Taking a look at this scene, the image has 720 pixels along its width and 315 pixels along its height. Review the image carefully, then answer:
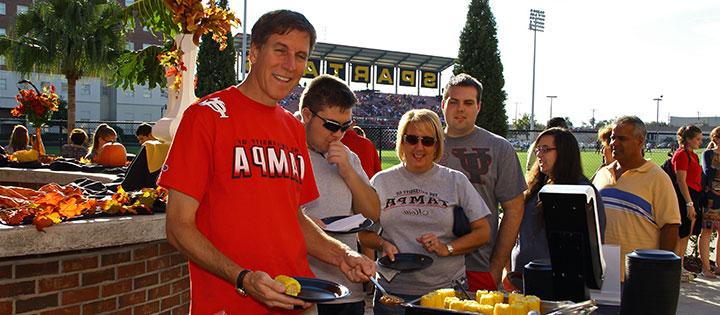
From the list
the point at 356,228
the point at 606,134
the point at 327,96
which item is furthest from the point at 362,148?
the point at 356,228

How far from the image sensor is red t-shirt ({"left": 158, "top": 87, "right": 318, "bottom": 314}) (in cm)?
242

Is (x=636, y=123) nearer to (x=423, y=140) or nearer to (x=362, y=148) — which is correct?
(x=423, y=140)

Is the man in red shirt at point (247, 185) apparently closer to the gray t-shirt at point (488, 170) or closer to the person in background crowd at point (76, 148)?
the gray t-shirt at point (488, 170)

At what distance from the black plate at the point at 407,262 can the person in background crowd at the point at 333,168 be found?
1.06 ft

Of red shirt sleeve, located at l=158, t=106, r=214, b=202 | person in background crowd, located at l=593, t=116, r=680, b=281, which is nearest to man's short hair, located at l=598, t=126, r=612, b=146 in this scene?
person in background crowd, located at l=593, t=116, r=680, b=281

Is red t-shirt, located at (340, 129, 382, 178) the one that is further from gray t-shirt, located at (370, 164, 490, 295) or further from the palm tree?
the palm tree

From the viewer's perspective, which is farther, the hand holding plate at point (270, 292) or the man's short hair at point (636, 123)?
the man's short hair at point (636, 123)

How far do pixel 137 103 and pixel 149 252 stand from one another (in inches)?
3039

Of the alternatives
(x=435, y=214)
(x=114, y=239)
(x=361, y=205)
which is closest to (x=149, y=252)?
(x=114, y=239)

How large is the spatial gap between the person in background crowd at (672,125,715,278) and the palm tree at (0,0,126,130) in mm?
28935

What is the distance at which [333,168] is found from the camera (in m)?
3.85

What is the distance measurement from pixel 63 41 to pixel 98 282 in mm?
32891

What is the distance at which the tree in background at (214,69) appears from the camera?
31.1 m

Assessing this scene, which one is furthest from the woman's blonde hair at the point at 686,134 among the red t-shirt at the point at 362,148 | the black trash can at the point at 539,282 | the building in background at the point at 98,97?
the building in background at the point at 98,97
